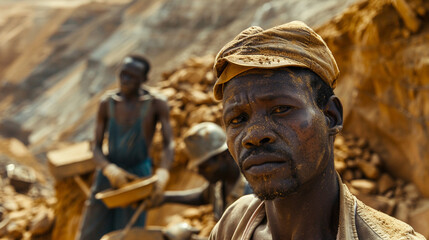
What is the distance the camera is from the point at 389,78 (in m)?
5.04

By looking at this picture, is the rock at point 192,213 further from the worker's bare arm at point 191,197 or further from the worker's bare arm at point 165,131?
the worker's bare arm at point 191,197

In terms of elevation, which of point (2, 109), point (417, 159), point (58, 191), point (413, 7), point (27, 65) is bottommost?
point (2, 109)

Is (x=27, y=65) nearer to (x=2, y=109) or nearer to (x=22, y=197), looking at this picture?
(x=2, y=109)

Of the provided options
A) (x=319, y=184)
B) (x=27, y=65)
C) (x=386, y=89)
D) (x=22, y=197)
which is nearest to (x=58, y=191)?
(x=22, y=197)

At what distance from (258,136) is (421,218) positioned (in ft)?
13.1

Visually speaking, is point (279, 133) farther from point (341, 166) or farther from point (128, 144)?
point (341, 166)

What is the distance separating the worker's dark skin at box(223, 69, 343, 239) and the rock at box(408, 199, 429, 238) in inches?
145

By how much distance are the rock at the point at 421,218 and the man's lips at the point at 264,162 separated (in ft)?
12.6

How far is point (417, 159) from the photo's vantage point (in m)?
4.81

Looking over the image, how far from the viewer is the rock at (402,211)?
15.2 feet

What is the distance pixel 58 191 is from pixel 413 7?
4760 millimetres

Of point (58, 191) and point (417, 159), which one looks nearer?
point (417, 159)

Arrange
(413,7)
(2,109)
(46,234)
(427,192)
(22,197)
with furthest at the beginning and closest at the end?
(2,109), (22,197), (46,234), (427,192), (413,7)

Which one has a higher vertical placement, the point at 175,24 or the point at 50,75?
the point at 175,24
